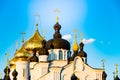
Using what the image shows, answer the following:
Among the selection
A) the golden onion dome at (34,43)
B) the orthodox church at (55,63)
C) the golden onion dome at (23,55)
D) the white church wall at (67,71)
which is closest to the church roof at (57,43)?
the orthodox church at (55,63)

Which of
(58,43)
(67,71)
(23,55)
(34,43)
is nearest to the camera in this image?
(67,71)

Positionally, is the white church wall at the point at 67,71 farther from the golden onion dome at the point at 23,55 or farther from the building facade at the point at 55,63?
the golden onion dome at the point at 23,55

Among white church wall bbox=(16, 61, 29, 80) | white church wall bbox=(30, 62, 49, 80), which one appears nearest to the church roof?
white church wall bbox=(30, 62, 49, 80)

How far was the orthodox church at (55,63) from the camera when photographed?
40.1 meters

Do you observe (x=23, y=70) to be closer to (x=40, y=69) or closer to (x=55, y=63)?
(x=40, y=69)

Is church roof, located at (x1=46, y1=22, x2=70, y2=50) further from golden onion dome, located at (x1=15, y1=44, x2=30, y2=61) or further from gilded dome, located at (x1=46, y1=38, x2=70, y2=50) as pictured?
golden onion dome, located at (x1=15, y1=44, x2=30, y2=61)

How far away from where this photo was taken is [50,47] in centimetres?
4309

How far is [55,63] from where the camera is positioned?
4209 cm

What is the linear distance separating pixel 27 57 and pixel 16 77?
2510 millimetres

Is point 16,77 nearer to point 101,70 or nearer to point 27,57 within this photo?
point 27,57

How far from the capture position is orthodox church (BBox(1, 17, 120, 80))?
132 ft

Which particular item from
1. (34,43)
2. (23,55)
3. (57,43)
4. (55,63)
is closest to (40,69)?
(55,63)

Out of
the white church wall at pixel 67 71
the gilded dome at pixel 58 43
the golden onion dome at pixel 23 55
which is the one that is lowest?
the white church wall at pixel 67 71

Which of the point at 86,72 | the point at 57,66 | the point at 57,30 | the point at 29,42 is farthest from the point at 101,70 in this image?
the point at 29,42
